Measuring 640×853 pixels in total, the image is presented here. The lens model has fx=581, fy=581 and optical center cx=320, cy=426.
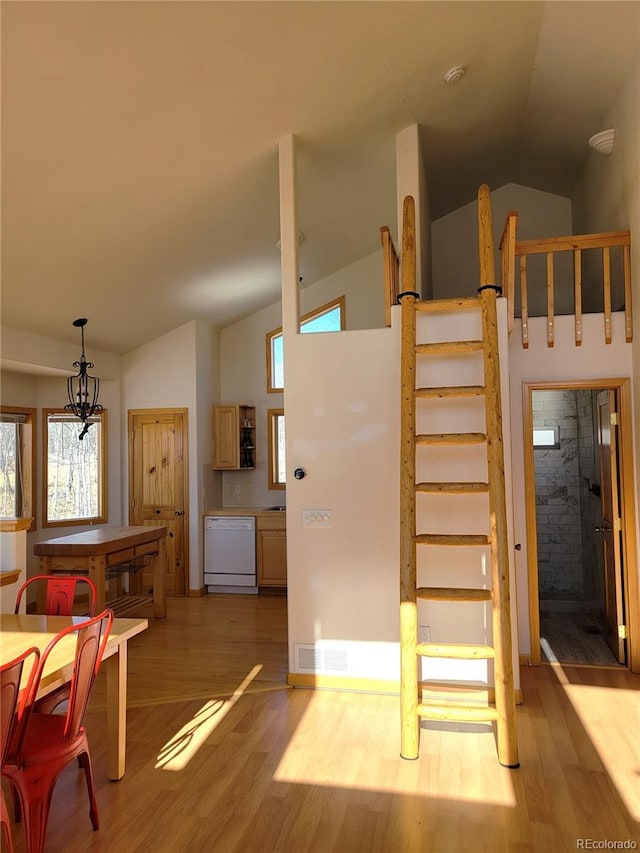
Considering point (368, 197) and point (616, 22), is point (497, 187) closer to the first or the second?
point (368, 197)

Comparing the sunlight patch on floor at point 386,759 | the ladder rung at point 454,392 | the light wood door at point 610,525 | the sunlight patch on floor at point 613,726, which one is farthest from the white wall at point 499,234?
the sunlight patch on floor at point 386,759

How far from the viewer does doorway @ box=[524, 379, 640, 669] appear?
14.0 feet

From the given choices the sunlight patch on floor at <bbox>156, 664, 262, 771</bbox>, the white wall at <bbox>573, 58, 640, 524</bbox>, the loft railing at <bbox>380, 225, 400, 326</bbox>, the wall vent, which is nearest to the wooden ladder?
the loft railing at <bbox>380, 225, 400, 326</bbox>

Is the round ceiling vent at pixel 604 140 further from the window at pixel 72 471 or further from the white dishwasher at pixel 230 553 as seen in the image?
the window at pixel 72 471

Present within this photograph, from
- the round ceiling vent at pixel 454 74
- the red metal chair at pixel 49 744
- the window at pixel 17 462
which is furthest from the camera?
the window at pixel 17 462

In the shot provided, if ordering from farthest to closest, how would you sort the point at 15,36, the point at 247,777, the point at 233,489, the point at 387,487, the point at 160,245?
the point at 233,489 < the point at 160,245 < the point at 387,487 < the point at 247,777 < the point at 15,36

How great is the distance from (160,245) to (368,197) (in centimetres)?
195

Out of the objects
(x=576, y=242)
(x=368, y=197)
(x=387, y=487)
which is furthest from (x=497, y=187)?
(x=387, y=487)

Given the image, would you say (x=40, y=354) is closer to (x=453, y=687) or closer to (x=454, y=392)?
(x=454, y=392)

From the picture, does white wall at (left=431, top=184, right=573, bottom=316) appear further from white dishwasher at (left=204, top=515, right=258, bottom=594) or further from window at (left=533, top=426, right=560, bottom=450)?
white dishwasher at (left=204, top=515, right=258, bottom=594)

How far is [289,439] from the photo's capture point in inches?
163

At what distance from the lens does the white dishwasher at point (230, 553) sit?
6781 mm

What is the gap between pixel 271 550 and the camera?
6734mm

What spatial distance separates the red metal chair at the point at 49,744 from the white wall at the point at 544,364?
299 centimetres
